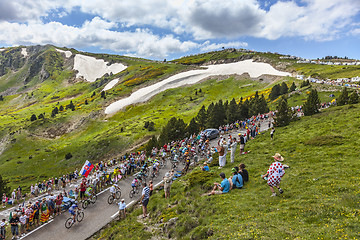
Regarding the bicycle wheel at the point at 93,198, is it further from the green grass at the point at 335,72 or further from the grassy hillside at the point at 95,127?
the green grass at the point at 335,72

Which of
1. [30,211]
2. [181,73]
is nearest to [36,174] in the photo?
[30,211]

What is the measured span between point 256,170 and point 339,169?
5.13 metres

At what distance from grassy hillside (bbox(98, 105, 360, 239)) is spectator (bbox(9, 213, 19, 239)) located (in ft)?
22.9

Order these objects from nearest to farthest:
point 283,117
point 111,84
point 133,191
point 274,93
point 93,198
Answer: point 93,198 < point 133,191 < point 283,117 < point 274,93 < point 111,84

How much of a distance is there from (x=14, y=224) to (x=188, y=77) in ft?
324

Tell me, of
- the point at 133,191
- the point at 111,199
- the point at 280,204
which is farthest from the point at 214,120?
the point at 280,204

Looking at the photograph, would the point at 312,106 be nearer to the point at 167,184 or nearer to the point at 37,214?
the point at 167,184

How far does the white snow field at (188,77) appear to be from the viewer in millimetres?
91744

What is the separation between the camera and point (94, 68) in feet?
608

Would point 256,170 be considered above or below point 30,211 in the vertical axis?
above

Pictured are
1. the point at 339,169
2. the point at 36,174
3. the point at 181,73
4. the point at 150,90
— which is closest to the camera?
the point at 339,169

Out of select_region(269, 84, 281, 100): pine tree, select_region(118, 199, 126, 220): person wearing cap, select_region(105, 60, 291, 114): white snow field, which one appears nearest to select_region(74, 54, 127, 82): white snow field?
select_region(105, 60, 291, 114): white snow field

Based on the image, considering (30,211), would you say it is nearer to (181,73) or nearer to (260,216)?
(260,216)

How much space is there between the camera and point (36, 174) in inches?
2098
